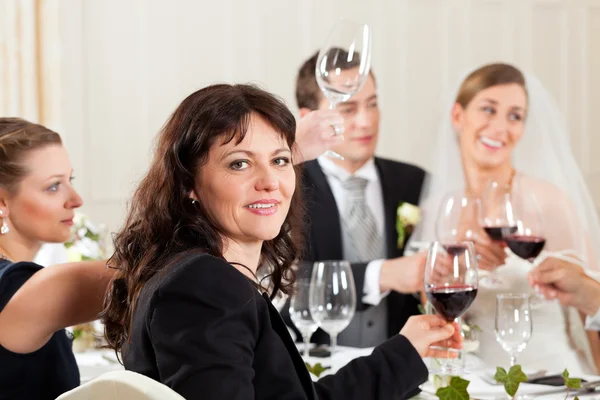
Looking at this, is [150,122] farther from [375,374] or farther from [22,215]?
[375,374]

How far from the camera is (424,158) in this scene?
6473mm

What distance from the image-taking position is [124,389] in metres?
1.30

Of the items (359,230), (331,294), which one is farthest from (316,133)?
(359,230)

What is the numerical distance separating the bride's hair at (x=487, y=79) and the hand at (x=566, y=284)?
125cm

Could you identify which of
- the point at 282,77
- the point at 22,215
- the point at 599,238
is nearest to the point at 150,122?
the point at 282,77

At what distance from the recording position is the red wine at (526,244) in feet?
9.16

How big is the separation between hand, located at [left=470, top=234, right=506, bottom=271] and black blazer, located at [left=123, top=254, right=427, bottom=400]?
1.45 metres

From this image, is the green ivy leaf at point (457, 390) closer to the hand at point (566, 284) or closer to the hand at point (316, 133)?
the hand at point (316, 133)

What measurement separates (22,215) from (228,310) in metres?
1.07

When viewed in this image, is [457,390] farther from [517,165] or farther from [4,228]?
[517,165]

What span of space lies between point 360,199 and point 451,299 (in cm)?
203

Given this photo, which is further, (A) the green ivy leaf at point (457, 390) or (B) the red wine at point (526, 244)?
(B) the red wine at point (526, 244)

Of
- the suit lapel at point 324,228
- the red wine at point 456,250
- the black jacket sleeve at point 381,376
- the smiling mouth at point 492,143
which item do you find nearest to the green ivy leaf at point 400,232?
the suit lapel at point 324,228

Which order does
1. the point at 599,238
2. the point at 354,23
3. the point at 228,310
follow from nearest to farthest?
the point at 228,310 < the point at 354,23 < the point at 599,238
